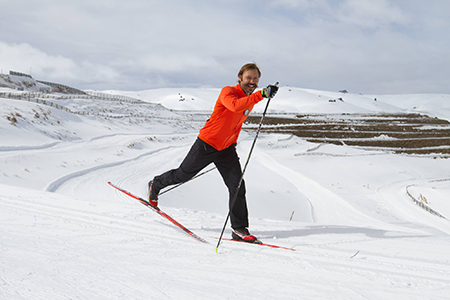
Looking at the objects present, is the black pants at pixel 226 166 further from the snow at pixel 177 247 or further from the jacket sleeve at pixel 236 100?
the jacket sleeve at pixel 236 100

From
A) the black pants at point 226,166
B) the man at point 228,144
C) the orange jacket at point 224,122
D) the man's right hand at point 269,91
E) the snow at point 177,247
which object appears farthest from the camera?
the black pants at point 226,166

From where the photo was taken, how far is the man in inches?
133

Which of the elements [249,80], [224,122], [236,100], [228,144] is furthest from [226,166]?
[249,80]

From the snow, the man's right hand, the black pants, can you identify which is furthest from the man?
the snow

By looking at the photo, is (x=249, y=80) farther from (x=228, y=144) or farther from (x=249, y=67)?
(x=228, y=144)

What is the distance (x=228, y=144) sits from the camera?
361cm

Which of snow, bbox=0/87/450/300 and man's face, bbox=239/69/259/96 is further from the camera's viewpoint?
man's face, bbox=239/69/259/96

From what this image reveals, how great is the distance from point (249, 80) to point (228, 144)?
2.48 feet

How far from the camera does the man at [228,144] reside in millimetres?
3369

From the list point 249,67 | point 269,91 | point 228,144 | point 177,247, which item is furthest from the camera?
point 228,144

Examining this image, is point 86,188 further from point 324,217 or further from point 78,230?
point 324,217

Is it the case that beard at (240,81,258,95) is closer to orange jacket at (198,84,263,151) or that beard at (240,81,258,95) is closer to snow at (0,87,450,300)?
orange jacket at (198,84,263,151)

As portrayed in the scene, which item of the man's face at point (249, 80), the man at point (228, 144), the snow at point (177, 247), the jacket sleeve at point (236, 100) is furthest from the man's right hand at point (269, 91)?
the snow at point (177, 247)

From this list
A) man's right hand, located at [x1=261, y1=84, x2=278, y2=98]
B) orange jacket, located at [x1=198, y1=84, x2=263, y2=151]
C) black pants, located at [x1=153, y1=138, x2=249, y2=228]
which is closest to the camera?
man's right hand, located at [x1=261, y1=84, x2=278, y2=98]
